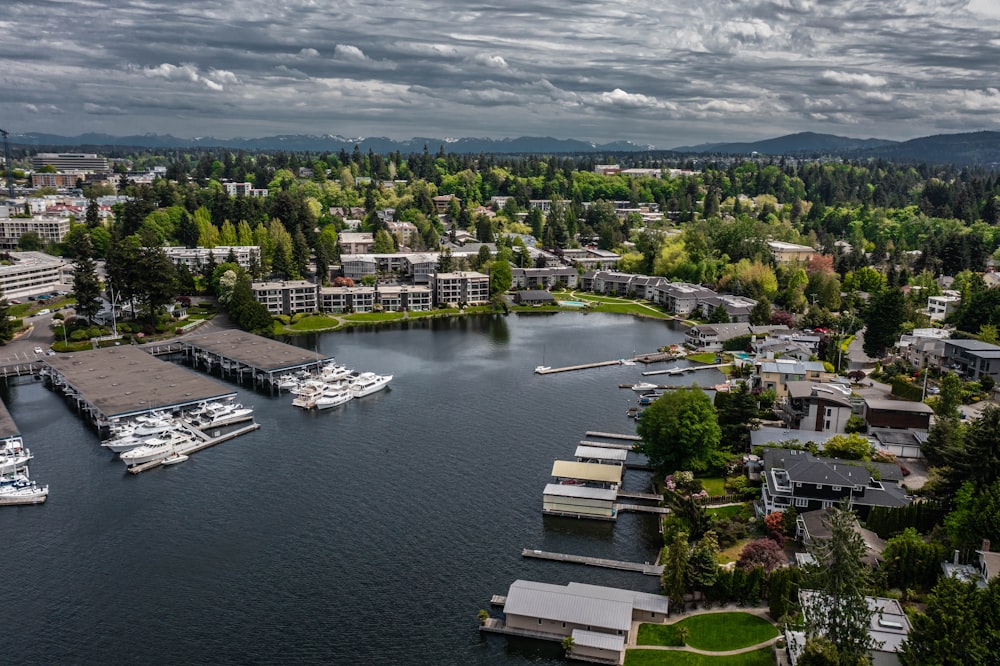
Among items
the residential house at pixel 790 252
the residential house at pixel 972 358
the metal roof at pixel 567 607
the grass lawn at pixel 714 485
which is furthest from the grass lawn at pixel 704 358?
the metal roof at pixel 567 607

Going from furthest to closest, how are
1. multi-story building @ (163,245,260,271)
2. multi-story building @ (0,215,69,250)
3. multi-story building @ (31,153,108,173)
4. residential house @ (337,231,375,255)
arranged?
multi-story building @ (31,153,108,173) → residential house @ (337,231,375,255) → multi-story building @ (0,215,69,250) → multi-story building @ (163,245,260,271)

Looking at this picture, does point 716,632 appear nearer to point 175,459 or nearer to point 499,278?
point 175,459

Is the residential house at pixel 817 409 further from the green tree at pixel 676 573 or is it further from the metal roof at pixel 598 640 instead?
the metal roof at pixel 598 640

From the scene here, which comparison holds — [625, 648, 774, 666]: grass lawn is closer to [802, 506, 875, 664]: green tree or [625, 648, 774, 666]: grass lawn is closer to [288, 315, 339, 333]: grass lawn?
[802, 506, 875, 664]: green tree

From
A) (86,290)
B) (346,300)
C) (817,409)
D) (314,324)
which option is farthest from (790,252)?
(86,290)

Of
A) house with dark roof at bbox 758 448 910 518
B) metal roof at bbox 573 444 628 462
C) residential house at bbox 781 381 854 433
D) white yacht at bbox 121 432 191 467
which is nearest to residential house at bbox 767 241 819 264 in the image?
residential house at bbox 781 381 854 433

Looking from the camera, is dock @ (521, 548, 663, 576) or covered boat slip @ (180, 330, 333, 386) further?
covered boat slip @ (180, 330, 333, 386)

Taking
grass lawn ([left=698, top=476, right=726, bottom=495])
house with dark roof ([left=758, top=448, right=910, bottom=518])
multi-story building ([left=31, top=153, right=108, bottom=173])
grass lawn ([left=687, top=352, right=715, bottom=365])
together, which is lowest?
grass lawn ([left=698, top=476, right=726, bottom=495])
